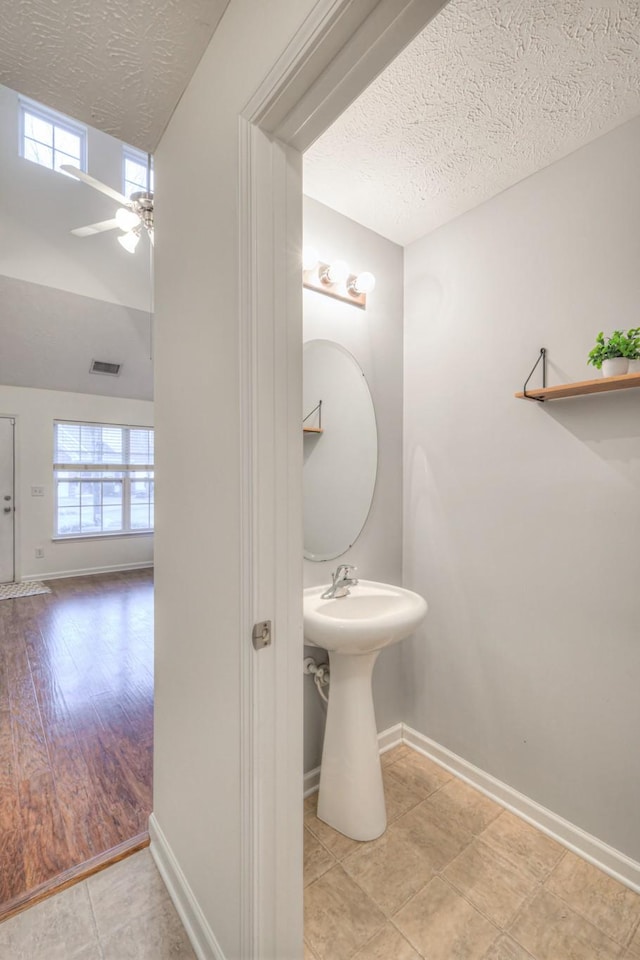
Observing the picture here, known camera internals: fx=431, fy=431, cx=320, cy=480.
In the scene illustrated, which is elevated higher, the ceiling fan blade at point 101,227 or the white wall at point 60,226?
the white wall at point 60,226

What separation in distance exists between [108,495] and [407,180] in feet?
18.3

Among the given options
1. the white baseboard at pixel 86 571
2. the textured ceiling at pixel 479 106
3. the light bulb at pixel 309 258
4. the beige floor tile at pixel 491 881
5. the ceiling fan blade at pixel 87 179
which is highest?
the ceiling fan blade at pixel 87 179

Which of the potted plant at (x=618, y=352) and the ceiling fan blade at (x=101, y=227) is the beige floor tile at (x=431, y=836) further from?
the ceiling fan blade at (x=101, y=227)

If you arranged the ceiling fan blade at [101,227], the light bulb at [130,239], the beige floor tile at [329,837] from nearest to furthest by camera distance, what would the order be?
1. the beige floor tile at [329,837]
2. the light bulb at [130,239]
3. the ceiling fan blade at [101,227]

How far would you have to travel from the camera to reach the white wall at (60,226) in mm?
3643

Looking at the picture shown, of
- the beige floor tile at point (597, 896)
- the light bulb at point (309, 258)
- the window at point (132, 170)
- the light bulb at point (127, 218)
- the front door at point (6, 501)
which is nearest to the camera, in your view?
the beige floor tile at point (597, 896)

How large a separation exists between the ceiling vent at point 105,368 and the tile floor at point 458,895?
504 centimetres

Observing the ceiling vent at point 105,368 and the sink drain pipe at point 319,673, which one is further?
the ceiling vent at point 105,368

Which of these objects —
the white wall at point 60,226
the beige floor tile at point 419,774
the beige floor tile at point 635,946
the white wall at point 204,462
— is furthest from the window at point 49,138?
the beige floor tile at point 635,946

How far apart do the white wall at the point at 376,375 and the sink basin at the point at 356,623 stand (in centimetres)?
16

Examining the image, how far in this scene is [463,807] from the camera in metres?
1.71

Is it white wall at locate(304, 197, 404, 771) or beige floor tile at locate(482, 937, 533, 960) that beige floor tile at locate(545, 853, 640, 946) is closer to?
beige floor tile at locate(482, 937, 533, 960)

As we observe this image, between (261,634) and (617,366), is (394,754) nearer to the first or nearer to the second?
(261,634)

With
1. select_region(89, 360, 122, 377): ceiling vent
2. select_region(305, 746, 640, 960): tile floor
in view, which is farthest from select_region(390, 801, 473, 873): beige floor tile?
select_region(89, 360, 122, 377): ceiling vent
